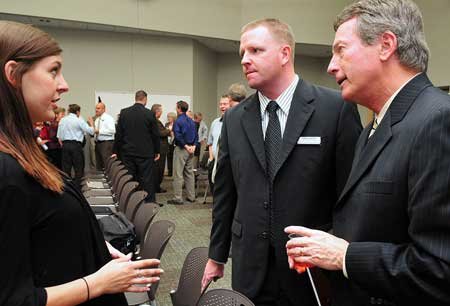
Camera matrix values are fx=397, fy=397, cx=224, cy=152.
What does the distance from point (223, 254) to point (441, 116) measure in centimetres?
125

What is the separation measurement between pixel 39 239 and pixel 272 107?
1.13 meters

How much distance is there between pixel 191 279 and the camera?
2092 millimetres

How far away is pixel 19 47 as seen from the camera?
1081 millimetres

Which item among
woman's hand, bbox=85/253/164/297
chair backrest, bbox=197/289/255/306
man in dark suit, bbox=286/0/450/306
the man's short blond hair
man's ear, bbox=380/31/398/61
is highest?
the man's short blond hair

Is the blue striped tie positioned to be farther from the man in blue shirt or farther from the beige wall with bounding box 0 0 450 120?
the beige wall with bounding box 0 0 450 120

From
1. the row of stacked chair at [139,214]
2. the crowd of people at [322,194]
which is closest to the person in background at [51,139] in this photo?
the row of stacked chair at [139,214]

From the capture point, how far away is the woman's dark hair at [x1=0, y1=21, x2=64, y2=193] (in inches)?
41.3

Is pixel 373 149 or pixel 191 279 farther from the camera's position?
pixel 191 279

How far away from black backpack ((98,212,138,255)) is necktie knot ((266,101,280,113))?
1.39 metres

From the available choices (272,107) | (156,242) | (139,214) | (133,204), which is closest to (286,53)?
(272,107)

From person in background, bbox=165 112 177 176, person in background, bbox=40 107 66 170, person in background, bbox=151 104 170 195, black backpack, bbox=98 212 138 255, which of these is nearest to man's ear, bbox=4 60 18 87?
black backpack, bbox=98 212 138 255

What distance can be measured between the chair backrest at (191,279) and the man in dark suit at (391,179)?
0.90m

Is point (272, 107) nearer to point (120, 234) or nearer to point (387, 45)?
point (387, 45)

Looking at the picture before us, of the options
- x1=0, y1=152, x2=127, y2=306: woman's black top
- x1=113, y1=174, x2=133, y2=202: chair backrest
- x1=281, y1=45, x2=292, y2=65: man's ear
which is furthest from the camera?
x1=113, y1=174, x2=133, y2=202: chair backrest
